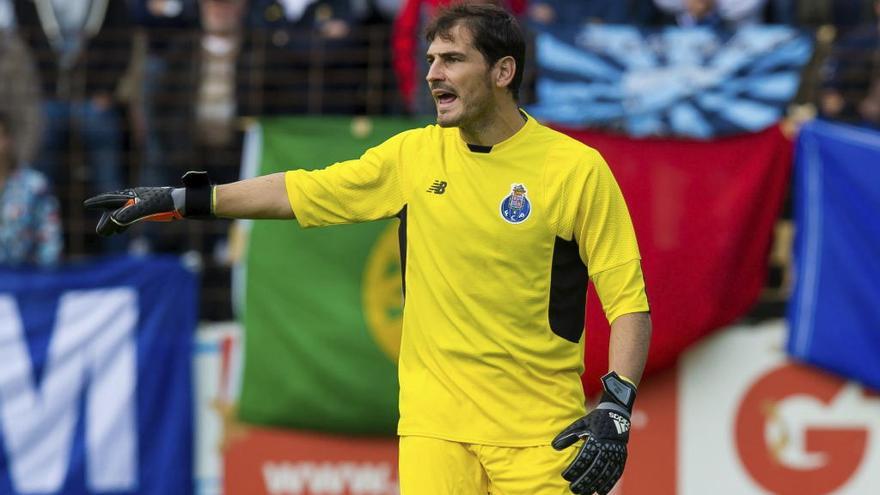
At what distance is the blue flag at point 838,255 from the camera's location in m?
8.67

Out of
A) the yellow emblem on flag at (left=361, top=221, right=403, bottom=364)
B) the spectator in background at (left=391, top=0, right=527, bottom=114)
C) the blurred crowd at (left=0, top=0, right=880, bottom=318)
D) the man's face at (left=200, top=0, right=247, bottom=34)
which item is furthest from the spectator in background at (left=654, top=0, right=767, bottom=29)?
the man's face at (left=200, top=0, right=247, bottom=34)

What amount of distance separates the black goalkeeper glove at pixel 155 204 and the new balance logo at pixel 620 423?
1.52 m

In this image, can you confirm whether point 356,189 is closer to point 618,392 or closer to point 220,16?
point 618,392

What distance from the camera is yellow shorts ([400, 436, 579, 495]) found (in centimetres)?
509

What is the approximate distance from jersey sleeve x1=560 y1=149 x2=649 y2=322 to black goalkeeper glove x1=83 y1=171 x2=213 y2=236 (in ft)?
4.01

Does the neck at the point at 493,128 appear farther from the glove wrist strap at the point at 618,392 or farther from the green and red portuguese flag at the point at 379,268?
the green and red portuguese flag at the point at 379,268

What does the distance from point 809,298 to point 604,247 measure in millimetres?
3985

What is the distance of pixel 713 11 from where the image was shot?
30.6 ft

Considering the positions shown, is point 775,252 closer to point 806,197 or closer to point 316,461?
point 806,197

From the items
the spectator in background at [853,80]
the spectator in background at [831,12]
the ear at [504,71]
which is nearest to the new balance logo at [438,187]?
the ear at [504,71]

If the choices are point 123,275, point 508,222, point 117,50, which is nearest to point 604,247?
point 508,222

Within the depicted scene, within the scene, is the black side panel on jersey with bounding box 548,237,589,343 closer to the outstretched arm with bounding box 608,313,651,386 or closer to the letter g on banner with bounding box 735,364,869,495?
the outstretched arm with bounding box 608,313,651,386

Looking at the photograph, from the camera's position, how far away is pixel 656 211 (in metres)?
8.65

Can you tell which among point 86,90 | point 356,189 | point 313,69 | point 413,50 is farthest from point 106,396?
point 356,189
